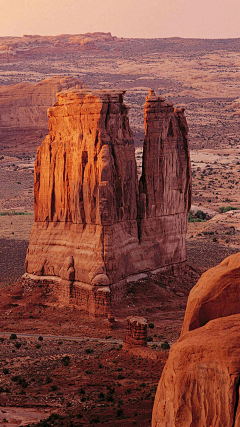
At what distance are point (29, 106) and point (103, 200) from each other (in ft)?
247

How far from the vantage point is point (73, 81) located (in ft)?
376

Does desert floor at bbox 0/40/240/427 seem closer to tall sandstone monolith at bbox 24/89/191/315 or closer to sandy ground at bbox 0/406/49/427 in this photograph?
sandy ground at bbox 0/406/49/427

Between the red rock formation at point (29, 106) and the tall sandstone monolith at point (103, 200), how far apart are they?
6825 centimetres

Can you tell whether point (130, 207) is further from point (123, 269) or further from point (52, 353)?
point (52, 353)

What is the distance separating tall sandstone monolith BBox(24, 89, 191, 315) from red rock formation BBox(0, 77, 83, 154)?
224ft

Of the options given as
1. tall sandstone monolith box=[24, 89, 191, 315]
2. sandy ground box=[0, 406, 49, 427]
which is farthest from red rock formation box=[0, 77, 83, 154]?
sandy ground box=[0, 406, 49, 427]

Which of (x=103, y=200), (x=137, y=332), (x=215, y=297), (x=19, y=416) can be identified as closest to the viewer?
(x=215, y=297)

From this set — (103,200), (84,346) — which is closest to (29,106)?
(103,200)

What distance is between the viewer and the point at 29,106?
113m

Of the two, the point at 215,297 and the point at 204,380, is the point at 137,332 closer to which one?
the point at 215,297

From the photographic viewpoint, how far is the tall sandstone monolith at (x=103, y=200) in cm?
3984

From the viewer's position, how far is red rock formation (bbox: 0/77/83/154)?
369 ft

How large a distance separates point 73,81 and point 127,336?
8386 centimetres

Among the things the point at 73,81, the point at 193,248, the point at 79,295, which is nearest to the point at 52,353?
the point at 79,295
